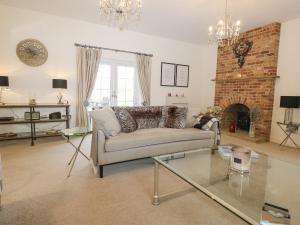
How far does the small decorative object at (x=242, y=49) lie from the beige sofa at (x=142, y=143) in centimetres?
263

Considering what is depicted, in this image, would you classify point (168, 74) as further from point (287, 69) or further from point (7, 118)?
point (7, 118)

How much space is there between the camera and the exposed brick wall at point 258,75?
170 inches

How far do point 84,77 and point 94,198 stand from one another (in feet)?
11.1

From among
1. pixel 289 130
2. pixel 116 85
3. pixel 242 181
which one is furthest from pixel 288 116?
pixel 116 85

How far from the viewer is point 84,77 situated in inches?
181

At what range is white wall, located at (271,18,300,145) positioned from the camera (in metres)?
4.01

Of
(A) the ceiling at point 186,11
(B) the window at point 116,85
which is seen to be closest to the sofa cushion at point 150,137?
(B) the window at point 116,85

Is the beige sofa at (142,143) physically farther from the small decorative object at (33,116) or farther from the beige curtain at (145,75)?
the beige curtain at (145,75)

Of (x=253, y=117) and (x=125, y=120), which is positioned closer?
(x=125, y=120)

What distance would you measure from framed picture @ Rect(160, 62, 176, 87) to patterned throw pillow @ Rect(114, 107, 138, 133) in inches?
115

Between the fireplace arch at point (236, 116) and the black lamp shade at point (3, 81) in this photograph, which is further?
the fireplace arch at point (236, 116)

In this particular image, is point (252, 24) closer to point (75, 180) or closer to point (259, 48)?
point (259, 48)

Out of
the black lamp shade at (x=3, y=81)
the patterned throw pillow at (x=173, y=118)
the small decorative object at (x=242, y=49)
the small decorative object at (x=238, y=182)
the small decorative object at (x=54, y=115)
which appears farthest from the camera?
the small decorative object at (x=242, y=49)

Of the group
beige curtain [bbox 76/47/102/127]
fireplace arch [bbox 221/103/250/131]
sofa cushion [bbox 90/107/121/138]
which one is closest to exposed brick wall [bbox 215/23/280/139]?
fireplace arch [bbox 221/103/250/131]
